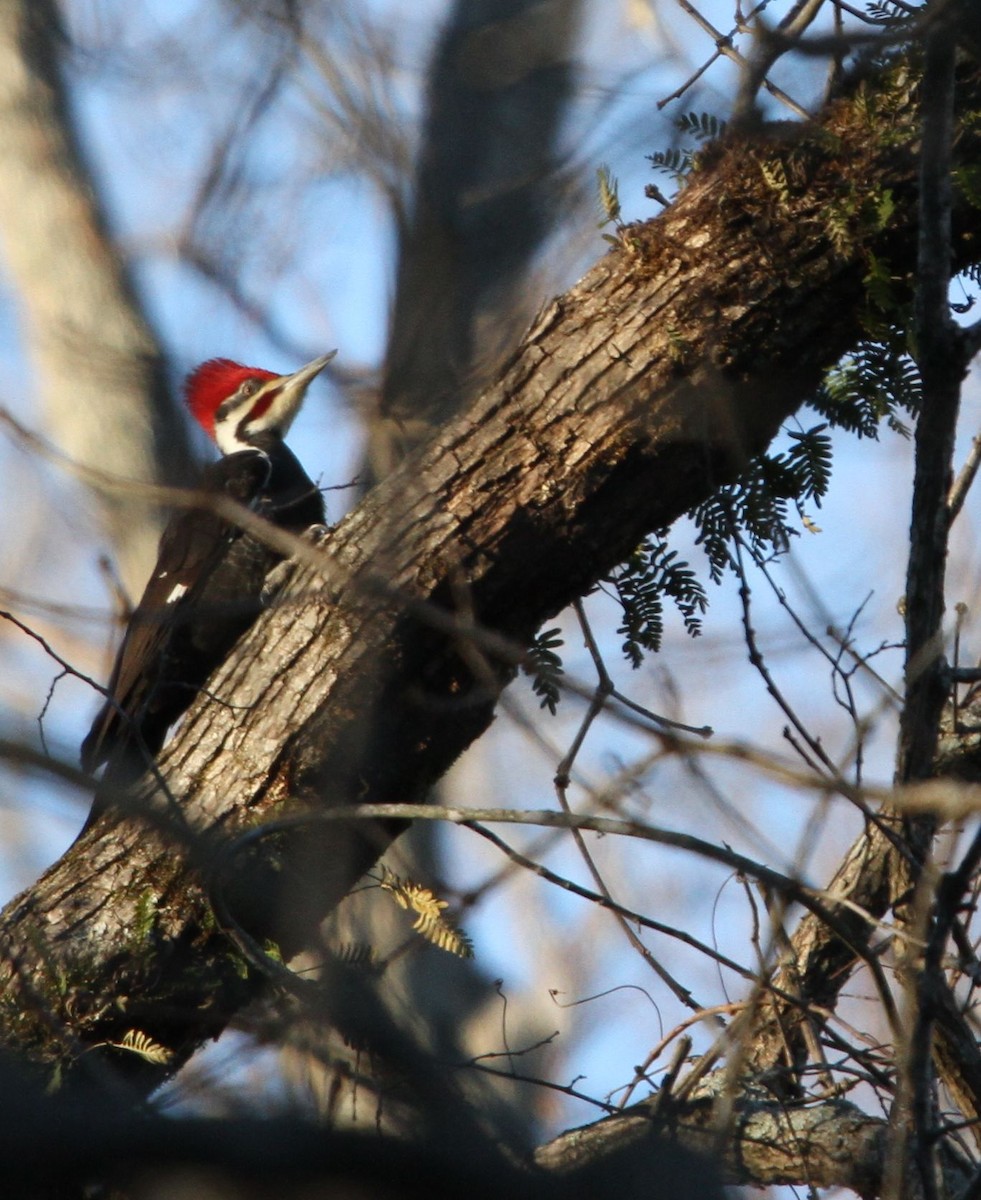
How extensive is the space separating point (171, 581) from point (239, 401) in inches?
51.0

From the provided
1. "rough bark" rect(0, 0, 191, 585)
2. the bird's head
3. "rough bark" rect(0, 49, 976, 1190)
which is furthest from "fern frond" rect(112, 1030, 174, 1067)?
the bird's head

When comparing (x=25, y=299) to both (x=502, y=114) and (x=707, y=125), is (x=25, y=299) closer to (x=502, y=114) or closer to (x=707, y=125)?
(x=502, y=114)

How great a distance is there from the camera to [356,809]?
222cm

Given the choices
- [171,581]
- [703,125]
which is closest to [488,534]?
[703,125]

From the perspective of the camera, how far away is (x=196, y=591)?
13.1 ft

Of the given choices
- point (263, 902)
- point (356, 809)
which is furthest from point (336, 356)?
point (356, 809)

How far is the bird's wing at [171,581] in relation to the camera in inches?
148

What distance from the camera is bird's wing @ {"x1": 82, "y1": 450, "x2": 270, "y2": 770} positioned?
3.75 meters

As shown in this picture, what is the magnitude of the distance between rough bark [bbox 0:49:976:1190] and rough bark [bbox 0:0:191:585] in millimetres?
1726

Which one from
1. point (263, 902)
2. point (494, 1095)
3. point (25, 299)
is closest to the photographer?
point (494, 1095)

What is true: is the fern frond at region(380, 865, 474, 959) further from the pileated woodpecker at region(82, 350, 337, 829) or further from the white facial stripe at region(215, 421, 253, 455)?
the white facial stripe at region(215, 421, 253, 455)

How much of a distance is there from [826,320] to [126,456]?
2.55 meters

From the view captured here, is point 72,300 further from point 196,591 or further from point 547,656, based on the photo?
point 547,656

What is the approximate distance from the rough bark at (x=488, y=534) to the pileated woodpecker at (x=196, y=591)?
14.2 inches
